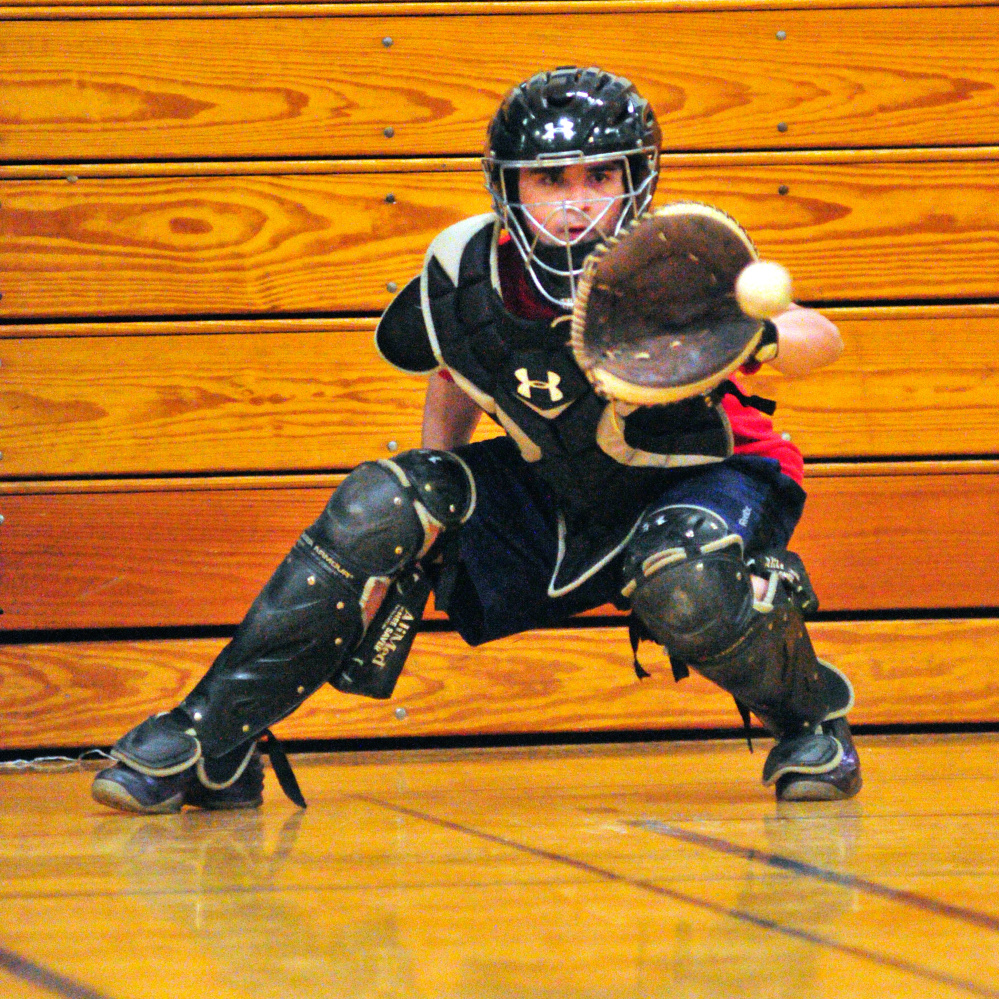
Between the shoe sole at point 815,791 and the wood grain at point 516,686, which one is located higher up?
the shoe sole at point 815,791

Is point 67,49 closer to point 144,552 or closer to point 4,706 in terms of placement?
point 144,552

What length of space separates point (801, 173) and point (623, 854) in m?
1.80

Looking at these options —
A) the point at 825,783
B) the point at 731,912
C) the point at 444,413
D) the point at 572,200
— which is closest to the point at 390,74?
the point at 444,413

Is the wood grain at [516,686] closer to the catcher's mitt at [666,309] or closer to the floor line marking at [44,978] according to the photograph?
the catcher's mitt at [666,309]

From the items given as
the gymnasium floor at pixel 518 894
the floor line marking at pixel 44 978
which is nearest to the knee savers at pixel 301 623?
the gymnasium floor at pixel 518 894

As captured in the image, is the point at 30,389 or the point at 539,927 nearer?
the point at 539,927

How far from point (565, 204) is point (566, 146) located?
0.26 feet

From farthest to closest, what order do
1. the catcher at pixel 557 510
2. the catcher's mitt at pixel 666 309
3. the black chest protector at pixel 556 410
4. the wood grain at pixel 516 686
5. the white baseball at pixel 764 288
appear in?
the wood grain at pixel 516 686 < the black chest protector at pixel 556 410 < the catcher at pixel 557 510 < the catcher's mitt at pixel 666 309 < the white baseball at pixel 764 288

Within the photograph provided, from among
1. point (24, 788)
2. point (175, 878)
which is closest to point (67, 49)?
point (24, 788)

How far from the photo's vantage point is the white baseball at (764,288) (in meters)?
1.50

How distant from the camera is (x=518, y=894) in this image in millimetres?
1283

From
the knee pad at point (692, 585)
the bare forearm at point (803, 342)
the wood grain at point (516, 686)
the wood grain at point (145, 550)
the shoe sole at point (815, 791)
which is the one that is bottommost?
the wood grain at point (516, 686)

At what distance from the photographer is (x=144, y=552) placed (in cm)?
278

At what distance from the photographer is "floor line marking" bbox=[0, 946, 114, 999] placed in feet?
3.17
